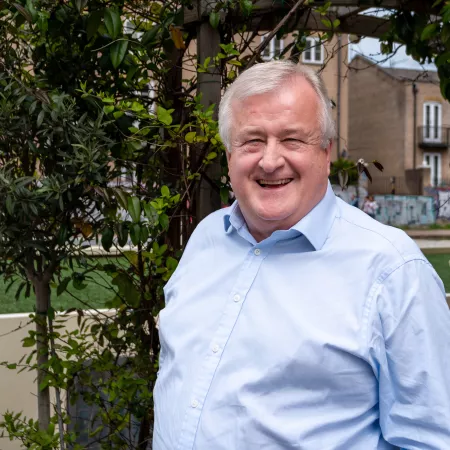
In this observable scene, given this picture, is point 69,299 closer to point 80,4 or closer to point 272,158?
point 80,4

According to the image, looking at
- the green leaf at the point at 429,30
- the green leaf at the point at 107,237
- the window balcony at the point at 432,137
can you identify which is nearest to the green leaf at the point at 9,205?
the green leaf at the point at 107,237

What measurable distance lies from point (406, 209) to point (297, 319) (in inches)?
1293

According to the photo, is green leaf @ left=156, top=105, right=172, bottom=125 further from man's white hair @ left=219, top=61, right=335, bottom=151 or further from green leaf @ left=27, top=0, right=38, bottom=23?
man's white hair @ left=219, top=61, right=335, bottom=151

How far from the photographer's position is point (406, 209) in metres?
33.1

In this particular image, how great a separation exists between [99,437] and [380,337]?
2.04 m

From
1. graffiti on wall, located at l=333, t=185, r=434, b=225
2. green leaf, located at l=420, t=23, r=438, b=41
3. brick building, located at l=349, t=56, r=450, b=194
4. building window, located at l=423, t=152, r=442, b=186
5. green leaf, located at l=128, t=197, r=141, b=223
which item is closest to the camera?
green leaf, located at l=128, t=197, r=141, b=223

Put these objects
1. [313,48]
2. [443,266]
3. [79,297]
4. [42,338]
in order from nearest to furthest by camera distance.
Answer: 1. [42,338]
2. [79,297]
3. [443,266]
4. [313,48]

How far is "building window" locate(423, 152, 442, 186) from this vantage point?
38500mm

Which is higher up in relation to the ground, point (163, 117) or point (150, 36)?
point (150, 36)

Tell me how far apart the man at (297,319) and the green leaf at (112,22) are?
0.90 meters

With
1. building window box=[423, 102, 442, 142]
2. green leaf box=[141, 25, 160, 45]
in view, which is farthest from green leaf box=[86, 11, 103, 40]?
building window box=[423, 102, 442, 142]

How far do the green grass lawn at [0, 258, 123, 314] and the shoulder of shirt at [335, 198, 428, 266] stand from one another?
4.88ft

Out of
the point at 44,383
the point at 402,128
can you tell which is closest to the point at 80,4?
the point at 44,383

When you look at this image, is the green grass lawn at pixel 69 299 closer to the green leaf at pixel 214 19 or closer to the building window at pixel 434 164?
the green leaf at pixel 214 19
